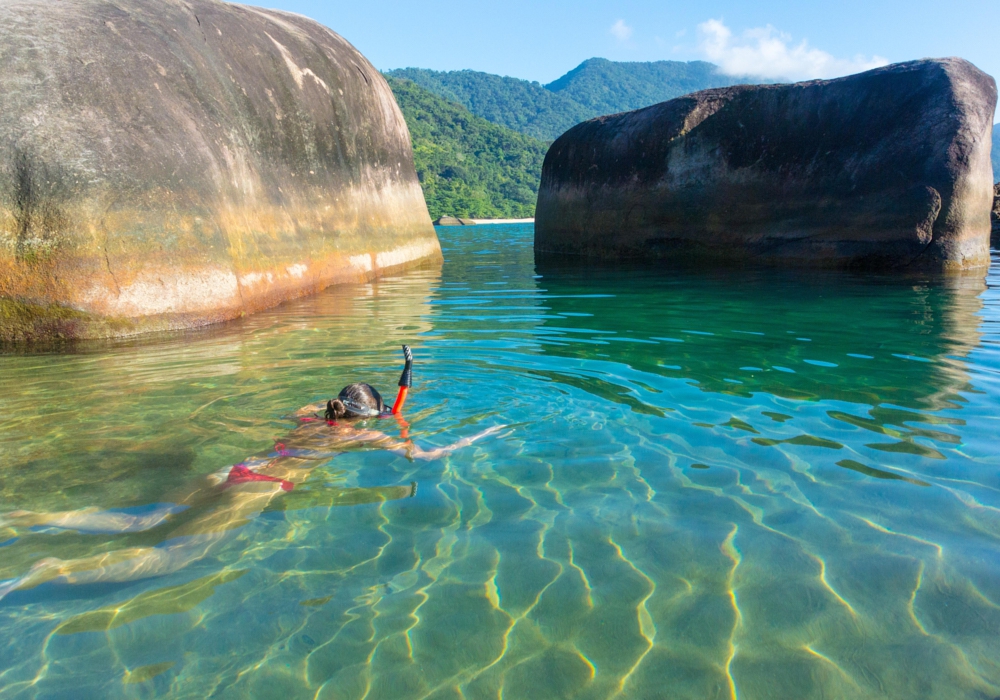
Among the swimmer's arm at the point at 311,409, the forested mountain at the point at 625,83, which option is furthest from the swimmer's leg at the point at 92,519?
the forested mountain at the point at 625,83

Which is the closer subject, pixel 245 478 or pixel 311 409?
pixel 245 478

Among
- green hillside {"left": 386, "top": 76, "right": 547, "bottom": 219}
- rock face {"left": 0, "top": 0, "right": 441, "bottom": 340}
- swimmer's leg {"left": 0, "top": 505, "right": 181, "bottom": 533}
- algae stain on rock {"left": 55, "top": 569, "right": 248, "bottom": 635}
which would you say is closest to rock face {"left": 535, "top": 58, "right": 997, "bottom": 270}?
rock face {"left": 0, "top": 0, "right": 441, "bottom": 340}

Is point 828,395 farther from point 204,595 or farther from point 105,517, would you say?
point 105,517

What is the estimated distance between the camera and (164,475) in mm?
3584

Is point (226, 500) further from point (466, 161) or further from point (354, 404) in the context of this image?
point (466, 161)

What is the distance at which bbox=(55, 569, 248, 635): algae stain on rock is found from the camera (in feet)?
7.52

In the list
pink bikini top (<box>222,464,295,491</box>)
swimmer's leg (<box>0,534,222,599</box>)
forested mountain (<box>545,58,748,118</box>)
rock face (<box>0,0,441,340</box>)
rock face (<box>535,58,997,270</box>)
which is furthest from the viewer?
forested mountain (<box>545,58,748,118</box>)

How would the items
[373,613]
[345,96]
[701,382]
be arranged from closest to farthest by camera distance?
[373,613] < [701,382] < [345,96]

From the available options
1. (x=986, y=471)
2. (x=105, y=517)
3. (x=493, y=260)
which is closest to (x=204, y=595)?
(x=105, y=517)

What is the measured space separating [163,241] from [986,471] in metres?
6.85

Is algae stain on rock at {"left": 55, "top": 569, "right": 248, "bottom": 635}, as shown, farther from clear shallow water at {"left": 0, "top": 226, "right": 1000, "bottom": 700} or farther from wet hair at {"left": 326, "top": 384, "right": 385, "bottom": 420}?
wet hair at {"left": 326, "top": 384, "right": 385, "bottom": 420}

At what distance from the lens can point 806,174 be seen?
477 inches

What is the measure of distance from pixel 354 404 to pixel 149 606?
5.91ft

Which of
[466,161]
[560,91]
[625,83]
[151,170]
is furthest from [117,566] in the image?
[625,83]
